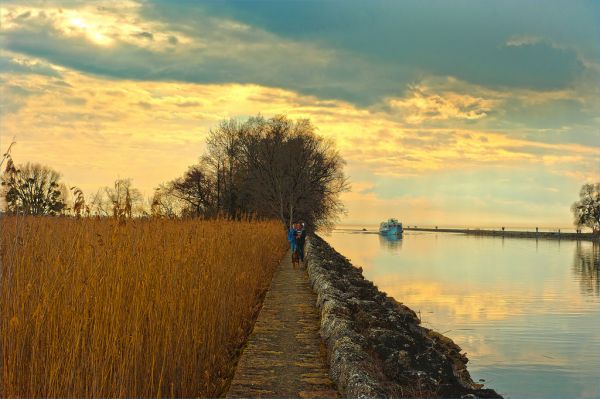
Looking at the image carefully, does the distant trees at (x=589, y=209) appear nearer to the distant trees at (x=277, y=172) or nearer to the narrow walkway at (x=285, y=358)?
the distant trees at (x=277, y=172)

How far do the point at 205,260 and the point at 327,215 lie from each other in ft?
135

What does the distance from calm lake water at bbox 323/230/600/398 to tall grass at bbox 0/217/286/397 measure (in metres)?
6.83

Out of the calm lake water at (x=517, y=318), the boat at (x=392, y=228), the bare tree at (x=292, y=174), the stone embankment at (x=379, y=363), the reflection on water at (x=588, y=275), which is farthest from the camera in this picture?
the boat at (x=392, y=228)

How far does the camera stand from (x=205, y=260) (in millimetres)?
6684

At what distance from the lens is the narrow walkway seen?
5375mm

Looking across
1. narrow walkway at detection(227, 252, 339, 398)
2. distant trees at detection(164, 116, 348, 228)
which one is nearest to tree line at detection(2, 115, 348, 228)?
distant trees at detection(164, 116, 348, 228)

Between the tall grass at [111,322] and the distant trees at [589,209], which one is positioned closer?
the tall grass at [111,322]

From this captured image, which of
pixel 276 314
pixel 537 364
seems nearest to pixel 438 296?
pixel 537 364

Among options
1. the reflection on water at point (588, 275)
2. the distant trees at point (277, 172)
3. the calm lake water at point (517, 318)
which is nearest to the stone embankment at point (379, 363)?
the calm lake water at point (517, 318)

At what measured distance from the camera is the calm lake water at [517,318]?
36.6 ft

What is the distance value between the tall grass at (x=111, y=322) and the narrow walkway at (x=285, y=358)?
0.33 meters

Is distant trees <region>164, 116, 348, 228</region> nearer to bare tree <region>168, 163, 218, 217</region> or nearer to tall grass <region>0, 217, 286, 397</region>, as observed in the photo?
bare tree <region>168, 163, 218, 217</region>

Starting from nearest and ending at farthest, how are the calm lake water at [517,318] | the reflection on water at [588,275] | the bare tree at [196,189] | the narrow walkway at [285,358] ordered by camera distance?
the narrow walkway at [285,358]
the calm lake water at [517,318]
the reflection on water at [588,275]
the bare tree at [196,189]

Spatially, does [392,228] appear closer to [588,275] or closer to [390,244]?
[390,244]
